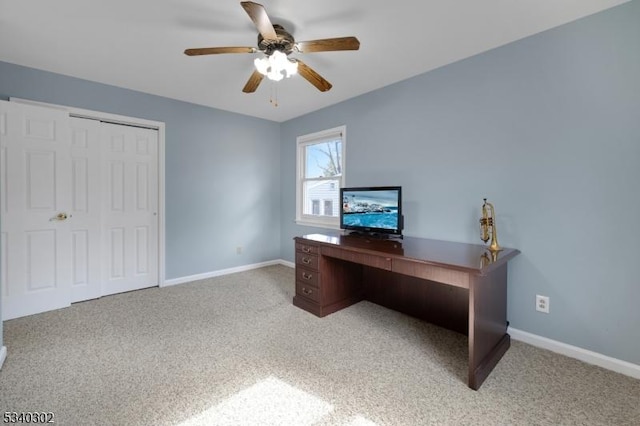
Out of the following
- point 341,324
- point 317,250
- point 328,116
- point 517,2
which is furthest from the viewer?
point 328,116

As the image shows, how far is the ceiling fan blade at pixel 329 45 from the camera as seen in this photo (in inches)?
71.1

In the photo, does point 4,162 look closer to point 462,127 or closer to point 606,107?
point 462,127

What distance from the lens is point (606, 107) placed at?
1.91 meters

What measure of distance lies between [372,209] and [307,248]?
786 millimetres

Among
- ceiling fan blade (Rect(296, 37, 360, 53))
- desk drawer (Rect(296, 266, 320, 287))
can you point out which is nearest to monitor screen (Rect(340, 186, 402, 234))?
desk drawer (Rect(296, 266, 320, 287))

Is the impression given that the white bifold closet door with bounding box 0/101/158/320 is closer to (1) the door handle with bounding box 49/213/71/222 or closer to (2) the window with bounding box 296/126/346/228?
(1) the door handle with bounding box 49/213/71/222

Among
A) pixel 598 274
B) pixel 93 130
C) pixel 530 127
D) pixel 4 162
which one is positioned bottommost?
pixel 598 274

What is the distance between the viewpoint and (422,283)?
270 centimetres

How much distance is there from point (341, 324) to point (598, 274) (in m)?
1.93

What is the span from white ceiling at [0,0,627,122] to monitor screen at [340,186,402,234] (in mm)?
1200

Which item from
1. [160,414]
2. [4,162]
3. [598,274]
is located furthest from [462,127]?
[4,162]

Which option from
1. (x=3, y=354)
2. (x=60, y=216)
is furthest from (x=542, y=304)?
(x=60, y=216)

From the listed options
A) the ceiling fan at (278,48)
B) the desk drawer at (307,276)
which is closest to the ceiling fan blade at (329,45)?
the ceiling fan at (278,48)

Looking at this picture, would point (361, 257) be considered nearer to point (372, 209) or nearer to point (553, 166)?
point (372, 209)
